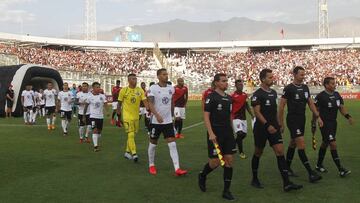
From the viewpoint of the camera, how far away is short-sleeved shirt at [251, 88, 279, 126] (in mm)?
8305

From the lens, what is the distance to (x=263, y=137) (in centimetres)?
838

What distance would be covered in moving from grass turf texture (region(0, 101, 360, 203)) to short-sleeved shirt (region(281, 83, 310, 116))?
136 cm

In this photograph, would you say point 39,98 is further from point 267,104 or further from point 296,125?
point 267,104

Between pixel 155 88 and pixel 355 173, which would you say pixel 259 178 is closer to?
pixel 355 173

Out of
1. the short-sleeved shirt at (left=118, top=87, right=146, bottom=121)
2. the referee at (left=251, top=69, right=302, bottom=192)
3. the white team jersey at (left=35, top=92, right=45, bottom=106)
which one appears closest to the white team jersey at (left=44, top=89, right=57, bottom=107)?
the white team jersey at (left=35, top=92, right=45, bottom=106)

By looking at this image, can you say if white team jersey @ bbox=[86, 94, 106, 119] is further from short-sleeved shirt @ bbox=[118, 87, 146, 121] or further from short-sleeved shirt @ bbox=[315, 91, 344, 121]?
short-sleeved shirt @ bbox=[315, 91, 344, 121]

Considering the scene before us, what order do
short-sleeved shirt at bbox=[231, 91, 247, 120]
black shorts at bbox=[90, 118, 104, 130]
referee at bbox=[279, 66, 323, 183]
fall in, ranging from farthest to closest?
black shorts at bbox=[90, 118, 104, 130] → short-sleeved shirt at bbox=[231, 91, 247, 120] → referee at bbox=[279, 66, 323, 183]

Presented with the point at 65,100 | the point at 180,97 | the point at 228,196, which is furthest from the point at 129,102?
the point at 65,100

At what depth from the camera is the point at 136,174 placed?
980 centimetres

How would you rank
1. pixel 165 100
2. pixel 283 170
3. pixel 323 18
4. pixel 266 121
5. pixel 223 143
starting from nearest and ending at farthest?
pixel 223 143 < pixel 283 170 < pixel 266 121 < pixel 165 100 < pixel 323 18

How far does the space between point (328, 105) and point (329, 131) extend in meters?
0.52

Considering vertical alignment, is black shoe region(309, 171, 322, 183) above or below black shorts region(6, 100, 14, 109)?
below

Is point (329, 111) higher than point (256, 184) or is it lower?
higher

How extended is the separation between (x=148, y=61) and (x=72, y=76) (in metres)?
24.0
